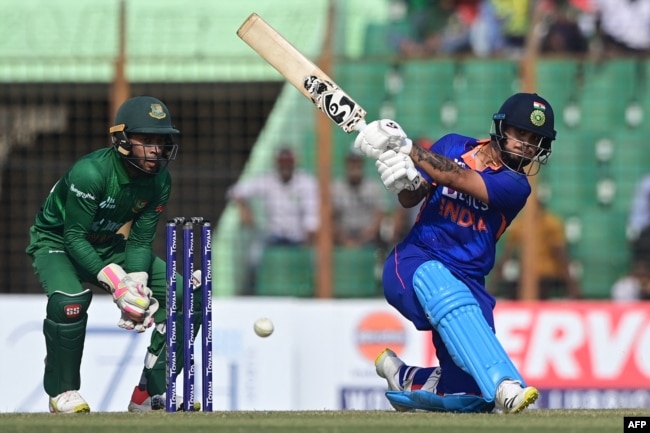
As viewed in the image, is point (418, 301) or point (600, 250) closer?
point (418, 301)

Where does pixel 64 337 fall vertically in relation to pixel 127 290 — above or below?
below

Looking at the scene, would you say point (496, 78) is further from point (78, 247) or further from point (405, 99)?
point (78, 247)

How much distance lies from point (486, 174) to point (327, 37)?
4631mm

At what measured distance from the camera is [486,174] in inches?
263

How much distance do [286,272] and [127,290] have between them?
14.6 feet

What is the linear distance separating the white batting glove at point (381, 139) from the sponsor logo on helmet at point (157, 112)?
44.0 inches

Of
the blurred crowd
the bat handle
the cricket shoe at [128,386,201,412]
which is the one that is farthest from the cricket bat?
the blurred crowd

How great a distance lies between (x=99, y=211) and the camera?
23.1 ft

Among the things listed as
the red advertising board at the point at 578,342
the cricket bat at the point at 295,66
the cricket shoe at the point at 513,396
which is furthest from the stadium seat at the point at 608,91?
the cricket shoe at the point at 513,396

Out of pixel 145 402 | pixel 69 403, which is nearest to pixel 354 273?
pixel 145 402

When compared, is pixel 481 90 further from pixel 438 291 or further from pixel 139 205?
pixel 438 291

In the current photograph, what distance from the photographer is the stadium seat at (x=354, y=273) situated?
1120 centimetres

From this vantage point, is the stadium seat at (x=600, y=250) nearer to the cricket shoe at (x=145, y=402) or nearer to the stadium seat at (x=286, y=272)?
the stadium seat at (x=286, y=272)

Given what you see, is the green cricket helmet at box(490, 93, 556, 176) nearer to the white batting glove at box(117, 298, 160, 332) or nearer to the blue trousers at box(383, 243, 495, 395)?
the blue trousers at box(383, 243, 495, 395)
